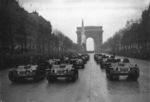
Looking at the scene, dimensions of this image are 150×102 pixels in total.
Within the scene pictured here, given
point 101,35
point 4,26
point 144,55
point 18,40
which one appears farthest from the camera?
point 101,35

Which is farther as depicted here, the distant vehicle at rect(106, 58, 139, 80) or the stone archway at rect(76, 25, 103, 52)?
the stone archway at rect(76, 25, 103, 52)

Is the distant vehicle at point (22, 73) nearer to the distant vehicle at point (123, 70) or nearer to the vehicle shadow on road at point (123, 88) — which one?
the distant vehicle at point (123, 70)

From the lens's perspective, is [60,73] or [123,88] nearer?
[123,88]

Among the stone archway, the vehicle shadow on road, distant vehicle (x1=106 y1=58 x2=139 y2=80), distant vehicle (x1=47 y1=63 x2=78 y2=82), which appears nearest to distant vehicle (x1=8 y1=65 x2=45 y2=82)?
distant vehicle (x1=47 y1=63 x2=78 y2=82)

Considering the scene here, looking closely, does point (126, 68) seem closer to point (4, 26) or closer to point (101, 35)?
point (4, 26)

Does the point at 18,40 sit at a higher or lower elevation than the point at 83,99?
higher

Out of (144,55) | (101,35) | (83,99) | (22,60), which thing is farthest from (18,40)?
(101,35)

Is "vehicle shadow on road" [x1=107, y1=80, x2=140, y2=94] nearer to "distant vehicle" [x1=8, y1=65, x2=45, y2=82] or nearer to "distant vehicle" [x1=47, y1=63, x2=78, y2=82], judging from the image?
"distant vehicle" [x1=47, y1=63, x2=78, y2=82]

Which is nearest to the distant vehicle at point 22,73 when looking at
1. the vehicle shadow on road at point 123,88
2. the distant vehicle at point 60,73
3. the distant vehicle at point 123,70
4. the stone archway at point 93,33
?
the distant vehicle at point 60,73

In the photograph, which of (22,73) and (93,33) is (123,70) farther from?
(93,33)

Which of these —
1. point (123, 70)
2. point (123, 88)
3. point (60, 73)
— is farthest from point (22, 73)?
point (123, 88)

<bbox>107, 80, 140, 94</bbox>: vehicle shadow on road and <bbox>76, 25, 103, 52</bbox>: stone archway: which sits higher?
<bbox>76, 25, 103, 52</bbox>: stone archway
